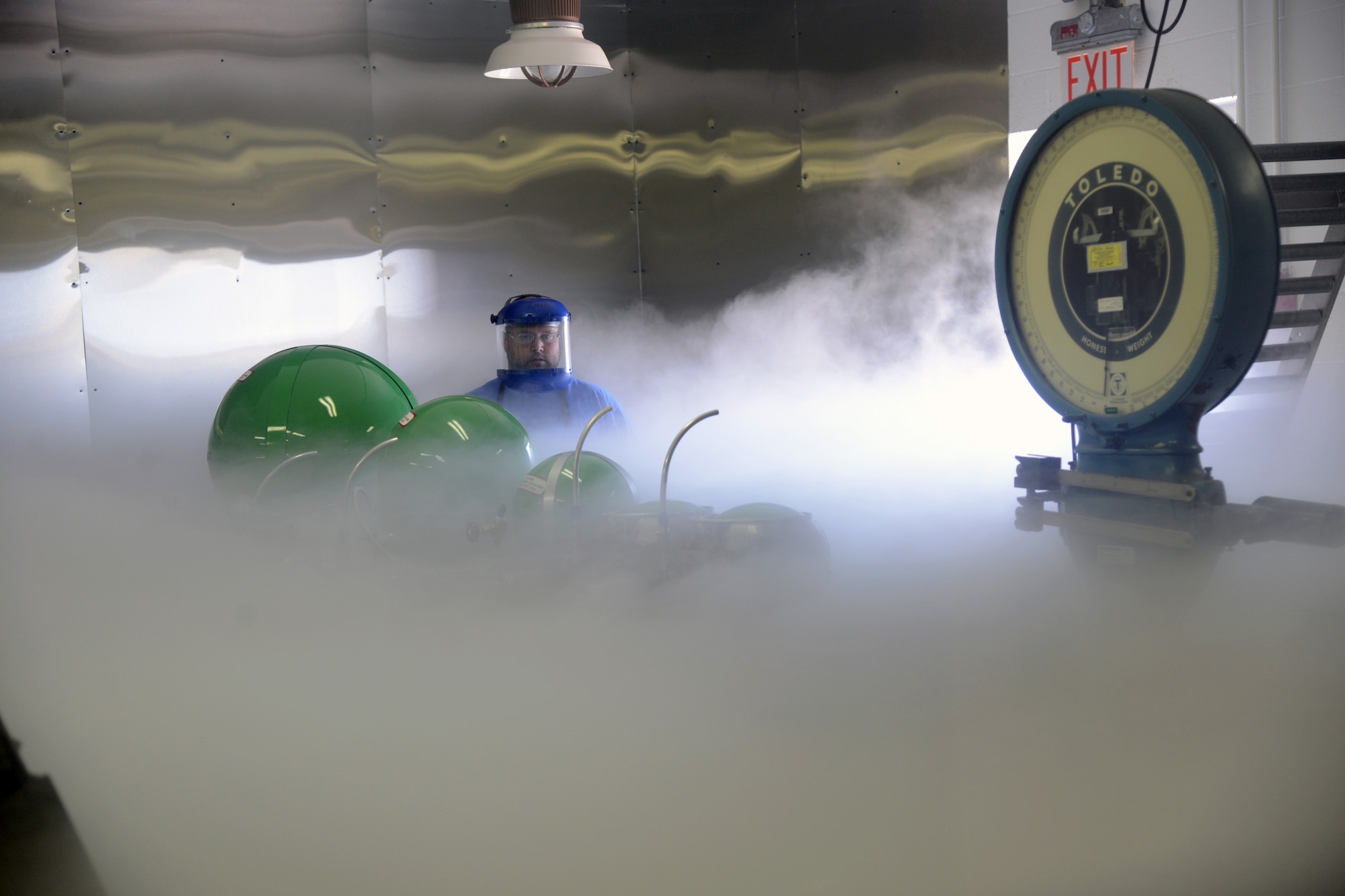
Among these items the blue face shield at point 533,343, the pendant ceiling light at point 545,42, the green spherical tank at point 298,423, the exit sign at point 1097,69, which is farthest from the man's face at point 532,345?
the exit sign at point 1097,69

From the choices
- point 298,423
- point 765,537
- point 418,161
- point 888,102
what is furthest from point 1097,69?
point 298,423

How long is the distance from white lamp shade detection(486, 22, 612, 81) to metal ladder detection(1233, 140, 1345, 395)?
6.86 feet

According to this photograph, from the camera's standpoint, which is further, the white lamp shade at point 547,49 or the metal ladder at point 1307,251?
the white lamp shade at point 547,49

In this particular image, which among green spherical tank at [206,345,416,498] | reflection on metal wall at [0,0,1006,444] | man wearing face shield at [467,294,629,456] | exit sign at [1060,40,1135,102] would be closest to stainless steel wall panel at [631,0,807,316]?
reflection on metal wall at [0,0,1006,444]

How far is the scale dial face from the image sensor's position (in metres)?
2.12

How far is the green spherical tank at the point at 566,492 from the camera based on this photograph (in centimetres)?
287

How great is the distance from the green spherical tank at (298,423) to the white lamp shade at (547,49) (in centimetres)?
116

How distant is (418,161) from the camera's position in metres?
5.48

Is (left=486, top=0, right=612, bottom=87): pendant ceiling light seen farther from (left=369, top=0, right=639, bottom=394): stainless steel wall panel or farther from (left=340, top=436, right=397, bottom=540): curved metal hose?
(left=369, top=0, right=639, bottom=394): stainless steel wall panel

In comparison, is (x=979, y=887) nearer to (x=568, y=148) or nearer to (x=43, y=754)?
(x=43, y=754)

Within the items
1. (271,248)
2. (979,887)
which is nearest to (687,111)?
(271,248)

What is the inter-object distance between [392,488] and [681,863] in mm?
1868

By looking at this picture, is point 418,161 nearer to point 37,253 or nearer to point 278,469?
Result: point 37,253

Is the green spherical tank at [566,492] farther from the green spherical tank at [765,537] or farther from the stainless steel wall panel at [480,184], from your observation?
the stainless steel wall panel at [480,184]
